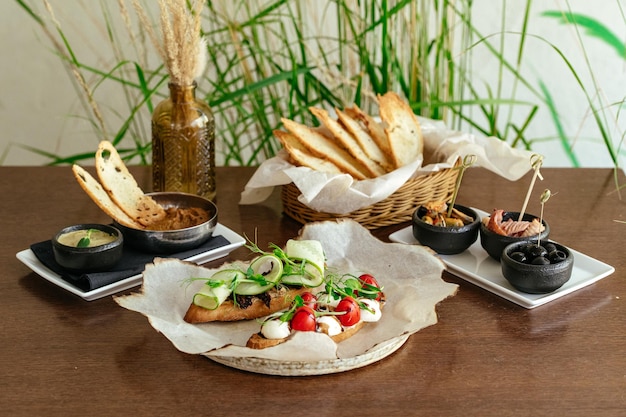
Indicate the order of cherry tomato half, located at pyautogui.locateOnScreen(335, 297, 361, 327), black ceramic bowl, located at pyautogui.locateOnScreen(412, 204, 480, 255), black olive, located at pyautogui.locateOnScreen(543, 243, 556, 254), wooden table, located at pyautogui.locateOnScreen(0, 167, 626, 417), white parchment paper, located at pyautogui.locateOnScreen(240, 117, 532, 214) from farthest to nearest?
1. white parchment paper, located at pyautogui.locateOnScreen(240, 117, 532, 214)
2. black ceramic bowl, located at pyautogui.locateOnScreen(412, 204, 480, 255)
3. black olive, located at pyautogui.locateOnScreen(543, 243, 556, 254)
4. cherry tomato half, located at pyautogui.locateOnScreen(335, 297, 361, 327)
5. wooden table, located at pyautogui.locateOnScreen(0, 167, 626, 417)

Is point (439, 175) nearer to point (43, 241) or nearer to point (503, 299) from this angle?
point (503, 299)

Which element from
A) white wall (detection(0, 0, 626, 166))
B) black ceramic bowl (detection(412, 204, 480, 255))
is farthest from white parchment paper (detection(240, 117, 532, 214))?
white wall (detection(0, 0, 626, 166))

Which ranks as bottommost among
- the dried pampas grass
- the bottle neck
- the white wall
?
the white wall

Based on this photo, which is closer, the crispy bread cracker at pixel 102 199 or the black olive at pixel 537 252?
the black olive at pixel 537 252

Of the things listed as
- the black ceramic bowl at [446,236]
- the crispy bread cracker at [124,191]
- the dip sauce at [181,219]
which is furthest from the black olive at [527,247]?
the crispy bread cracker at [124,191]

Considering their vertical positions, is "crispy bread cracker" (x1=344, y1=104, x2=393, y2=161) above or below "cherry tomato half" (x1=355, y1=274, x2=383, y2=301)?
above

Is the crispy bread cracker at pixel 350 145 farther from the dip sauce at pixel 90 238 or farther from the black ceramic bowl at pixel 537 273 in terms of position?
the dip sauce at pixel 90 238

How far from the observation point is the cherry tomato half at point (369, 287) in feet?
4.42

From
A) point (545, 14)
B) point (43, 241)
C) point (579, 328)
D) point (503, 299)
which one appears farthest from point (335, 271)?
point (545, 14)

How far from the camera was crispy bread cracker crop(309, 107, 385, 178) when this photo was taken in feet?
6.17

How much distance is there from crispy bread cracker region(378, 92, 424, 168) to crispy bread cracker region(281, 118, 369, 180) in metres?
0.09

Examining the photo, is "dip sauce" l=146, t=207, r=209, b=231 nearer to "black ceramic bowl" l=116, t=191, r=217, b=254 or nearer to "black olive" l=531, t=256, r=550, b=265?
"black ceramic bowl" l=116, t=191, r=217, b=254

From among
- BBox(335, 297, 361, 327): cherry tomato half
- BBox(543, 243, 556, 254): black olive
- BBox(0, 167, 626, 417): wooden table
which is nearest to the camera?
BBox(0, 167, 626, 417): wooden table

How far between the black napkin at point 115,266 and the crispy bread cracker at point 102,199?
0.21 ft
